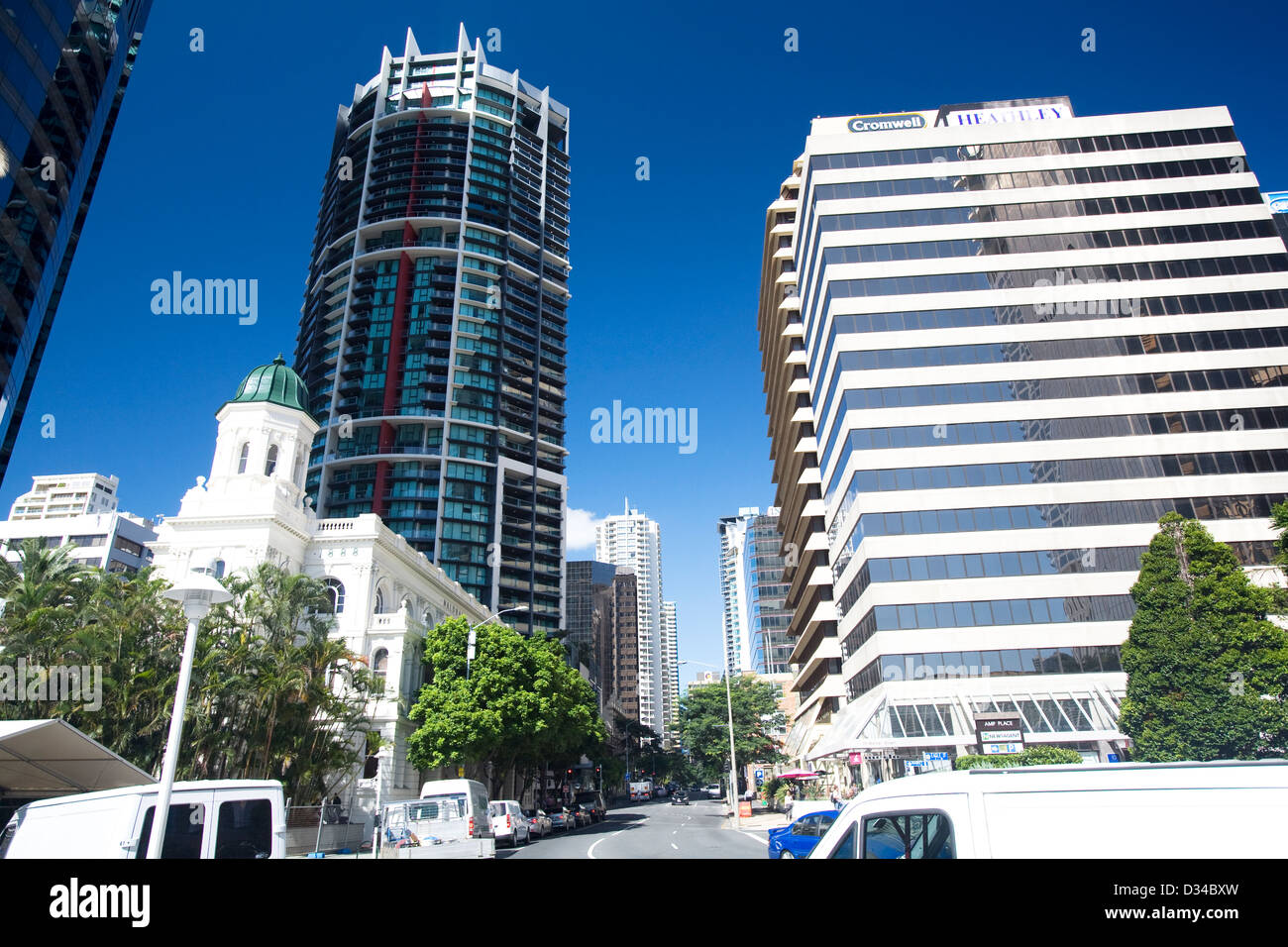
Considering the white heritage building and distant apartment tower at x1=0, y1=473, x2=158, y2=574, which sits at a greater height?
distant apartment tower at x1=0, y1=473, x2=158, y2=574

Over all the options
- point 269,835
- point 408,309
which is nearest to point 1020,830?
point 269,835

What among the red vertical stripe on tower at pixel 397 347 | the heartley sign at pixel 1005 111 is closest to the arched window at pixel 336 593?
the red vertical stripe on tower at pixel 397 347

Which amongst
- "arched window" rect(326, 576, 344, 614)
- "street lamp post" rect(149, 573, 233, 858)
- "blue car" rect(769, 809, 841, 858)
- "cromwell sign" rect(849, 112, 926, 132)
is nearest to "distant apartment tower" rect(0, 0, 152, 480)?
"arched window" rect(326, 576, 344, 614)

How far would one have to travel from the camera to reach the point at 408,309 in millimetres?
101188

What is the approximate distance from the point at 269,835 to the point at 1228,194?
2486 inches

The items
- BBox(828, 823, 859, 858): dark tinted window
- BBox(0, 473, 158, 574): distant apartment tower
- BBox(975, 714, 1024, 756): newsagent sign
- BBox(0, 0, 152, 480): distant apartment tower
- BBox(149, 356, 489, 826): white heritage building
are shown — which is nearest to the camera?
BBox(828, 823, 859, 858): dark tinted window

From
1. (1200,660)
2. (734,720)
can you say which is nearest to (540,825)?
(734,720)

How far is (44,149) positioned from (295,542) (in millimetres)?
27194

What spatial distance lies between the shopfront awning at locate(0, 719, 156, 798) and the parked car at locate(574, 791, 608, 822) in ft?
147

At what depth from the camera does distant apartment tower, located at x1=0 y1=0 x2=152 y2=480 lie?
122ft

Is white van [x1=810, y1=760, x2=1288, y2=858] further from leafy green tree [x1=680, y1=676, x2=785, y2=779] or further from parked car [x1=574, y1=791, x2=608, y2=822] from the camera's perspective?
leafy green tree [x1=680, y1=676, x2=785, y2=779]

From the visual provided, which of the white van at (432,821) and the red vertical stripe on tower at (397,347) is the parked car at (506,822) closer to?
the white van at (432,821)

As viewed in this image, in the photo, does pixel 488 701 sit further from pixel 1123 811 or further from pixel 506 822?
pixel 1123 811
